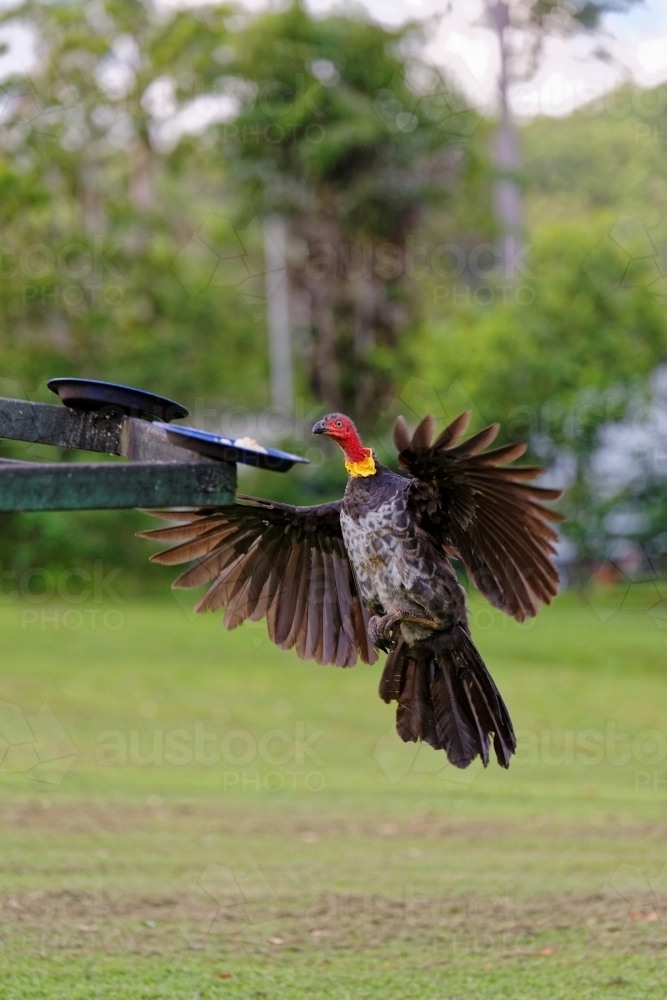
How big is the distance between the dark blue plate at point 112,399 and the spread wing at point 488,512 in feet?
2.69

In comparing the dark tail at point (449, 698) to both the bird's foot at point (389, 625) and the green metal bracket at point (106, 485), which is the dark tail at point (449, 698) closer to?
the bird's foot at point (389, 625)

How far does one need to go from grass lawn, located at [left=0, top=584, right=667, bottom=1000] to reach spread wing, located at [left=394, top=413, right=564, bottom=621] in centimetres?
148

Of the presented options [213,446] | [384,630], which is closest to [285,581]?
[384,630]

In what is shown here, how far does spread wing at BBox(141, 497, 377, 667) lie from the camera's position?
5.59m

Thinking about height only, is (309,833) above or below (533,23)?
below

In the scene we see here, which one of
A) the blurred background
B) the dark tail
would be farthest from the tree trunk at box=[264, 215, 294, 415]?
the dark tail

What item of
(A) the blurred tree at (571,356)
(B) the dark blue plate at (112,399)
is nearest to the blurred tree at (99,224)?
(A) the blurred tree at (571,356)

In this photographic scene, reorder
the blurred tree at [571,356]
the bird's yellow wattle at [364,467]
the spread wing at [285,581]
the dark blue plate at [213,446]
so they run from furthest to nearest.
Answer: the blurred tree at [571,356] → the spread wing at [285,581] → the bird's yellow wattle at [364,467] → the dark blue plate at [213,446]

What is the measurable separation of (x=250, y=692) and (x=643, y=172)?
57.3 feet

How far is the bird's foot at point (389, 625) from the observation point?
485cm

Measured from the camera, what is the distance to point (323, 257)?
23.7 m

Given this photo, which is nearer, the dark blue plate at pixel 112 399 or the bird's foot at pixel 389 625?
the dark blue plate at pixel 112 399

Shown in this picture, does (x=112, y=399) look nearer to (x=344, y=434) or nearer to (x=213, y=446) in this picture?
(x=213, y=446)

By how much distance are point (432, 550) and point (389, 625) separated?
1.00ft
